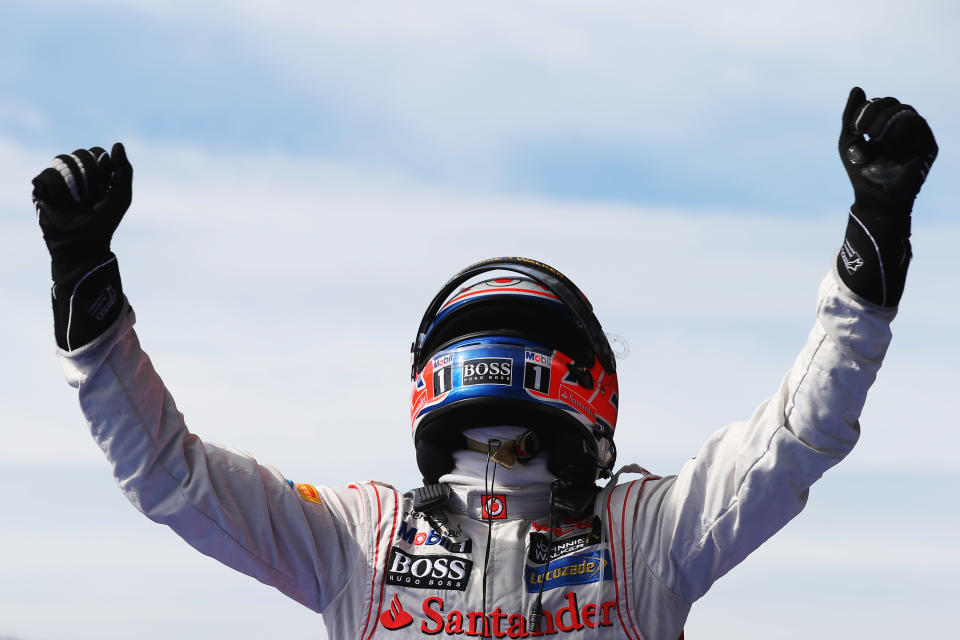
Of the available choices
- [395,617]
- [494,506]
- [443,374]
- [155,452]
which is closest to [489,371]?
[443,374]

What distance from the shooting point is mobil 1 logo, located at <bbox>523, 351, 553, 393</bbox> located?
637cm

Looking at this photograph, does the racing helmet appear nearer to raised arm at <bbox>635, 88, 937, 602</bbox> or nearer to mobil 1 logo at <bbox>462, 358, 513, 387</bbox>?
mobil 1 logo at <bbox>462, 358, 513, 387</bbox>

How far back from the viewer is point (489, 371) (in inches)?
250

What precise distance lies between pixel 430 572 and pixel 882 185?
2.80 metres

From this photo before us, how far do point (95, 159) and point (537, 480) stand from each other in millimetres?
2671

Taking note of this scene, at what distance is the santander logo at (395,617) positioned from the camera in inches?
240

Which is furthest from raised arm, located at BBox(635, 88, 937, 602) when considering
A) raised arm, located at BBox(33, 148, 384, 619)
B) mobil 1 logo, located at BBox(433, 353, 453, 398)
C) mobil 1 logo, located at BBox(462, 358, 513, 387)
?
raised arm, located at BBox(33, 148, 384, 619)

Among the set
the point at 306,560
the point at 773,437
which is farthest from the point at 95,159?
the point at 773,437

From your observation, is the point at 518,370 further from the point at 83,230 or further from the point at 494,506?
the point at 83,230

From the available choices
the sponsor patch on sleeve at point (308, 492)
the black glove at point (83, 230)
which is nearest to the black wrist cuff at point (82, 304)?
the black glove at point (83, 230)

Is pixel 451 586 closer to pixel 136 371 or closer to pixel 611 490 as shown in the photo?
pixel 611 490

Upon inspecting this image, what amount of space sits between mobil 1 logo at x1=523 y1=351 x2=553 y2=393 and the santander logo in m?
1.25

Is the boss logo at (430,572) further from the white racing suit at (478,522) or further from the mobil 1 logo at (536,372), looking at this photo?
the mobil 1 logo at (536,372)

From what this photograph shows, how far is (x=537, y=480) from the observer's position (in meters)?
6.44
